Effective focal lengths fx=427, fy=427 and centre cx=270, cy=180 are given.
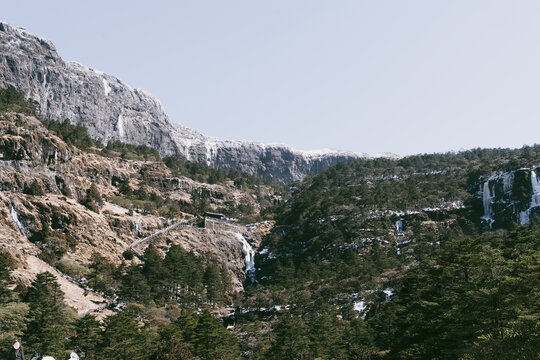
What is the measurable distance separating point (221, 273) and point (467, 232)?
6584 cm

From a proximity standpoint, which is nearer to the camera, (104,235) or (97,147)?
(104,235)

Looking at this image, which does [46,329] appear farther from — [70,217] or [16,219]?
[70,217]

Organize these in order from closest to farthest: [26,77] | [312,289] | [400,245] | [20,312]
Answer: [20,312]
[312,289]
[400,245]
[26,77]

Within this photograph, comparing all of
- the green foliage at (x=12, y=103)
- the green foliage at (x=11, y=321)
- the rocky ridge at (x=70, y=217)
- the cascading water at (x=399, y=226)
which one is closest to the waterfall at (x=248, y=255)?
the rocky ridge at (x=70, y=217)

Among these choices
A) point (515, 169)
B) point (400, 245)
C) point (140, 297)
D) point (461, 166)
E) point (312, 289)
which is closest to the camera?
point (140, 297)

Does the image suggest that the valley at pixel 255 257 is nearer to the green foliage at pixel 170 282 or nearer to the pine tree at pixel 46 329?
the pine tree at pixel 46 329

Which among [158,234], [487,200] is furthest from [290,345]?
[487,200]

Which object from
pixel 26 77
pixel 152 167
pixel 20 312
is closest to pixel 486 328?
pixel 20 312

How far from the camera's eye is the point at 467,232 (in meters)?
114

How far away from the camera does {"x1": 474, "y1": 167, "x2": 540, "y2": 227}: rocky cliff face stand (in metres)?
116

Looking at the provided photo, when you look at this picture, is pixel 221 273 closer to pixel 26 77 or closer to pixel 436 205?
pixel 436 205

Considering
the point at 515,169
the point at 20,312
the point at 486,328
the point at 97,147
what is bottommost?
the point at 20,312

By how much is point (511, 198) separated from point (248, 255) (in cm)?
7590

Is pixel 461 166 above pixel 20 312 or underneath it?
above
